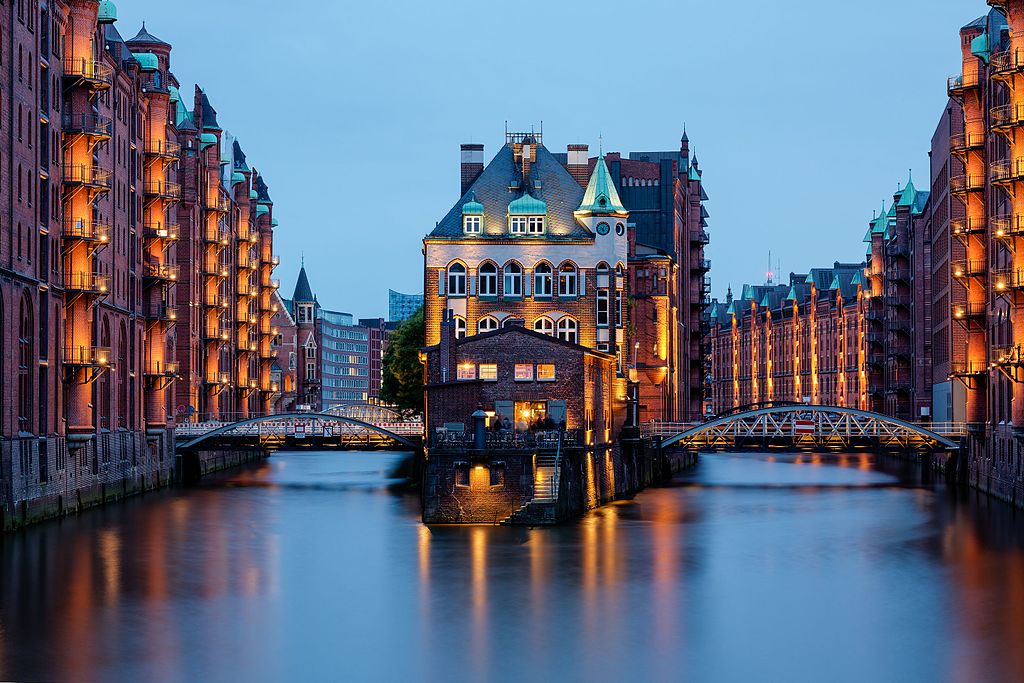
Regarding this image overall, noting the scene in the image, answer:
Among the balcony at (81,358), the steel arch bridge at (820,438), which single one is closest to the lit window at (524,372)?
the balcony at (81,358)

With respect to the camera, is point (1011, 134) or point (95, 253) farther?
point (95, 253)

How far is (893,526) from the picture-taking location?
7312 centimetres

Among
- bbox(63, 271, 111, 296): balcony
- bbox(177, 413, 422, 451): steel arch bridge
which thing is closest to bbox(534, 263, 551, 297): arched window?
bbox(177, 413, 422, 451): steel arch bridge

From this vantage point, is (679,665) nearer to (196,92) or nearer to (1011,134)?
(1011,134)

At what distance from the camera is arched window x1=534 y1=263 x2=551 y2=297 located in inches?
3981

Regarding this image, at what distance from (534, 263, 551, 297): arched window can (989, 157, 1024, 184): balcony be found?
32.2 metres

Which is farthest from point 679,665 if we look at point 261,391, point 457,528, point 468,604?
point 261,391

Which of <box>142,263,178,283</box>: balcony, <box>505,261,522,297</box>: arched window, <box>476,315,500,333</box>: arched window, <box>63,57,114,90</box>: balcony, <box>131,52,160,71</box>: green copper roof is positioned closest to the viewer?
<box>63,57,114,90</box>: balcony

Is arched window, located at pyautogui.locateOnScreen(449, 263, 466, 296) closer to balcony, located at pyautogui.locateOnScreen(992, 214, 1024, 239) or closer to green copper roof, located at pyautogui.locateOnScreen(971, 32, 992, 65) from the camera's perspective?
green copper roof, located at pyautogui.locateOnScreen(971, 32, 992, 65)

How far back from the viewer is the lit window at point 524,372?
7462cm

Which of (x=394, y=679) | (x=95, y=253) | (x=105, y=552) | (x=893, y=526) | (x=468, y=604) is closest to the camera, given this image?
(x=394, y=679)

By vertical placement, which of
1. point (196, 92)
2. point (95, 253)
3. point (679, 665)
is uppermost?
point (196, 92)

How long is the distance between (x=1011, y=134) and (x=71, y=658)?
49.0 metres

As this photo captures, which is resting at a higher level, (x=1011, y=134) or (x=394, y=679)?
(x=1011, y=134)
